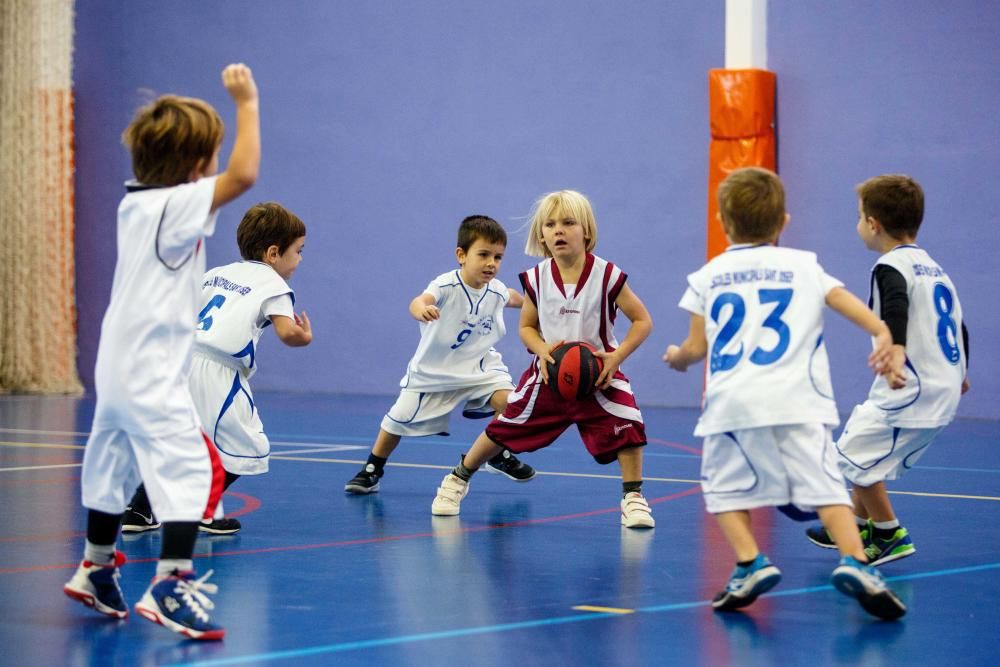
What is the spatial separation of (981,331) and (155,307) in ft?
24.3

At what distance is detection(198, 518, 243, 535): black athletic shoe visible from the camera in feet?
15.4

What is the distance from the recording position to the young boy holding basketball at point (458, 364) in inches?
232

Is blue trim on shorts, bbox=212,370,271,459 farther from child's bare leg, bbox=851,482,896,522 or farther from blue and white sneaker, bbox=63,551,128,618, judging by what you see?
child's bare leg, bbox=851,482,896,522

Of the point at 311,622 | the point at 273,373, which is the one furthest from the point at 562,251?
the point at 273,373

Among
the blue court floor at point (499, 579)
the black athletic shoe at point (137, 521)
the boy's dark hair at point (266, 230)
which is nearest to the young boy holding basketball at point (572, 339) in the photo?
the blue court floor at point (499, 579)

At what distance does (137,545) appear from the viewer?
4422 mm

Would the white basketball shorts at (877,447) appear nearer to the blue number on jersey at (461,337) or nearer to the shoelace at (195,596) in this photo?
the shoelace at (195,596)

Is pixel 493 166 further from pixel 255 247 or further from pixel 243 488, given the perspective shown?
pixel 255 247

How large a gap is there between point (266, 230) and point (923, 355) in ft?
7.19

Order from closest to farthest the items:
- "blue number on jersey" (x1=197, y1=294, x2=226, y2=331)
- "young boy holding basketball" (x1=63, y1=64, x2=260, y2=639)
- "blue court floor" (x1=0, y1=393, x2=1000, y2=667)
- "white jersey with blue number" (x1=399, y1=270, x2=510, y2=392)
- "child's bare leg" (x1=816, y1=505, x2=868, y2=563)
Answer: "blue court floor" (x1=0, y1=393, x2=1000, y2=667) → "young boy holding basketball" (x1=63, y1=64, x2=260, y2=639) → "child's bare leg" (x1=816, y1=505, x2=868, y2=563) → "blue number on jersey" (x1=197, y1=294, x2=226, y2=331) → "white jersey with blue number" (x1=399, y1=270, x2=510, y2=392)

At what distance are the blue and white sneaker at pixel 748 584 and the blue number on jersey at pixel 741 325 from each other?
479 mm

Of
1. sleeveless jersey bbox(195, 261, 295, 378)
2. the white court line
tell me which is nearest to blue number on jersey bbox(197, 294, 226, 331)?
sleeveless jersey bbox(195, 261, 295, 378)

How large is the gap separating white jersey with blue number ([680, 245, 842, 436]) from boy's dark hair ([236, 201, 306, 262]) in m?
1.80

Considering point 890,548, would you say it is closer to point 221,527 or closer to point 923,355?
point 923,355
